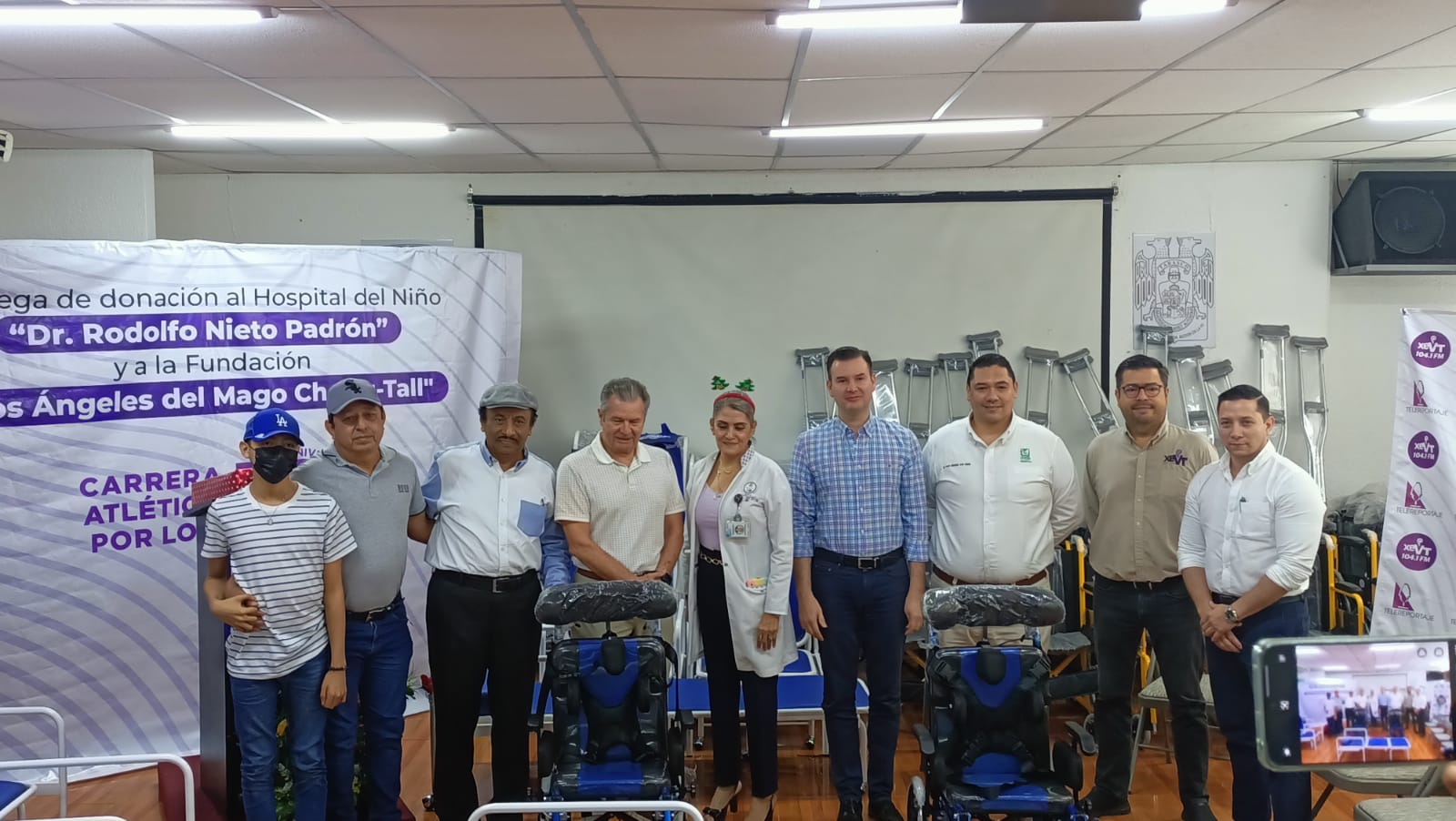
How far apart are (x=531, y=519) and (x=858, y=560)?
116cm

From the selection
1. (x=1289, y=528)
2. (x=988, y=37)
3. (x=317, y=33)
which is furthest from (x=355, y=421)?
(x=1289, y=528)

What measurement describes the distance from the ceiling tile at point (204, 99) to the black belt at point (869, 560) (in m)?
2.82

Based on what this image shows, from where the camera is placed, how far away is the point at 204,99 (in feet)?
12.1

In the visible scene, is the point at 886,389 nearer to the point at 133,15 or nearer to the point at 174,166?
the point at 133,15

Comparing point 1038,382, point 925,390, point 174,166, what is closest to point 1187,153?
point 1038,382

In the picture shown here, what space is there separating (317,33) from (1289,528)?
3392 millimetres

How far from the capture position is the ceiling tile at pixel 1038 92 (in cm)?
345

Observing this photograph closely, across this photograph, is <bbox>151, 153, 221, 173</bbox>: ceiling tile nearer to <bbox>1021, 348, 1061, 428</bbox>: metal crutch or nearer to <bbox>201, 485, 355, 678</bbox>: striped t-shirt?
<bbox>201, 485, 355, 678</bbox>: striped t-shirt

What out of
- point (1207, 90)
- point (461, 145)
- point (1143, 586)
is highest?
point (461, 145)

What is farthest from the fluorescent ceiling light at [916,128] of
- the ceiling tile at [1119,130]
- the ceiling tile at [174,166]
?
the ceiling tile at [174,166]

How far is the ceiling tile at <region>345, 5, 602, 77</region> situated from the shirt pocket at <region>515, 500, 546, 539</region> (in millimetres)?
1529

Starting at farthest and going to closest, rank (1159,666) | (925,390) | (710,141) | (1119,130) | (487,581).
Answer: (925,390) < (710,141) < (1119,130) < (1159,666) < (487,581)

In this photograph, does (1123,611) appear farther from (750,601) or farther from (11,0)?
(11,0)

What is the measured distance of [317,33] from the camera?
287cm
